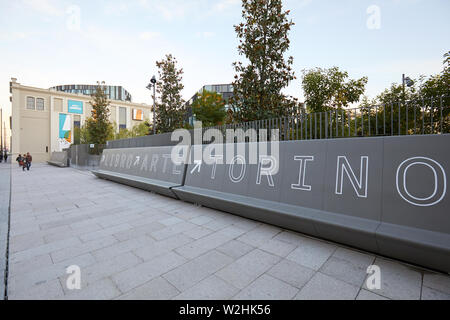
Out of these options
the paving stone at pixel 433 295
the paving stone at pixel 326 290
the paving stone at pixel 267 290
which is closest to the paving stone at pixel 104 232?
the paving stone at pixel 267 290

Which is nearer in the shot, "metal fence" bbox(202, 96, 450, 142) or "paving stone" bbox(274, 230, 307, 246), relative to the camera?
"paving stone" bbox(274, 230, 307, 246)

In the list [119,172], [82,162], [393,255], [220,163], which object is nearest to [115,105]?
[82,162]

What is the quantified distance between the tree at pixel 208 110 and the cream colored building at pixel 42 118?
29.8m

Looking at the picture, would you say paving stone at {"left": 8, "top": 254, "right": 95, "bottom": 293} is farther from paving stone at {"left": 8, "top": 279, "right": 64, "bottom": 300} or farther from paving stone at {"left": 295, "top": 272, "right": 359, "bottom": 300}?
paving stone at {"left": 295, "top": 272, "right": 359, "bottom": 300}

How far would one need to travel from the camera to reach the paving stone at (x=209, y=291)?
2.16 metres

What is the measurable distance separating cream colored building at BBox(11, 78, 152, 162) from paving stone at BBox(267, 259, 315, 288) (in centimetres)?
5715

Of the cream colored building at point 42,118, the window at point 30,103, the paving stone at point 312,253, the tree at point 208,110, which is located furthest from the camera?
the window at point 30,103

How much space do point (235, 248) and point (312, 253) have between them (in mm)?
1130

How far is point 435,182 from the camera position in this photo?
257 cm

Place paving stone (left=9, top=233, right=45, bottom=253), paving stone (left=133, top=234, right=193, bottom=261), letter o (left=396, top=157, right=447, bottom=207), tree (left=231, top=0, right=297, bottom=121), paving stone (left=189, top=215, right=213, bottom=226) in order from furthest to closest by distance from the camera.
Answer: tree (left=231, top=0, right=297, bottom=121), paving stone (left=189, top=215, right=213, bottom=226), paving stone (left=9, top=233, right=45, bottom=253), paving stone (left=133, top=234, right=193, bottom=261), letter o (left=396, top=157, right=447, bottom=207)

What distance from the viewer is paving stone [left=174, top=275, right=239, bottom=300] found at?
7.07 ft

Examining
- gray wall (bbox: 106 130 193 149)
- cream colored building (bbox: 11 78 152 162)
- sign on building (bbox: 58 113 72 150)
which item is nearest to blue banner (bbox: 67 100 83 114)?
cream colored building (bbox: 11 78 152 162)

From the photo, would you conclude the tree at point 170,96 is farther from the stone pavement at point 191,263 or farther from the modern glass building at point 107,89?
the modern glass building at point 107,89

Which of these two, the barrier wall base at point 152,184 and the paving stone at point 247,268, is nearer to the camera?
the paving stone at point 247,268
